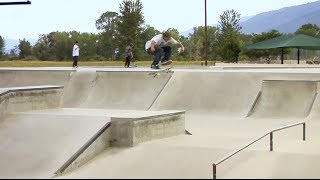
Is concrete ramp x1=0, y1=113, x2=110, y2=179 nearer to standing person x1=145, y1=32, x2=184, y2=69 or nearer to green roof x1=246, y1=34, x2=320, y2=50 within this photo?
standing person x1=145, y1=32, x2=184, y2=69

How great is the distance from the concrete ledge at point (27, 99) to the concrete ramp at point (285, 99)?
4.93m

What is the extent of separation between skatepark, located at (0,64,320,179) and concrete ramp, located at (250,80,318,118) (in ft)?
0.08

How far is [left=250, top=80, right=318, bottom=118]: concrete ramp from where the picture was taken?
1196 cm

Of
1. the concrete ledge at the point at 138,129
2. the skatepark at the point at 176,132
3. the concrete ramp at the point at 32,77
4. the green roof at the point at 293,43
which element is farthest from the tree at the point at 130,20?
the concrete ledge at the point at 138,129

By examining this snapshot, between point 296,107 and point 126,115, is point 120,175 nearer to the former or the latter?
point 126,115

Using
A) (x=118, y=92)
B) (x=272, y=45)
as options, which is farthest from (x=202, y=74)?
(x=272, y=45)

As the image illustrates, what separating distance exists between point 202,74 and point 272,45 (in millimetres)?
16031

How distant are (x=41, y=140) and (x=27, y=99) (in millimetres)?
1805

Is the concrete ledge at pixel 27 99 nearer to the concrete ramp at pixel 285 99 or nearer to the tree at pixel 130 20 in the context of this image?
the concrete ramp at pixel 285 99

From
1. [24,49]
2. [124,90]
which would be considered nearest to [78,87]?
[124,90]

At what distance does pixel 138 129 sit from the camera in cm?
795

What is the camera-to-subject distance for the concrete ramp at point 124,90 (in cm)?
1375

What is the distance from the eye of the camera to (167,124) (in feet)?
28.5

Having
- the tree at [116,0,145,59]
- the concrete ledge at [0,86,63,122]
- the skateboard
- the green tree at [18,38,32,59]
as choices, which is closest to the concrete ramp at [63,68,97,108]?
the skateboard
